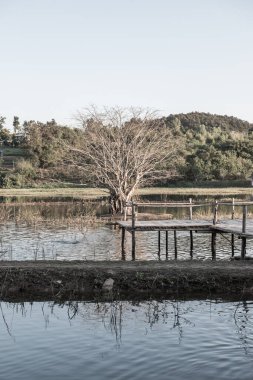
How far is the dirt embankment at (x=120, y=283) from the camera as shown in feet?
51.1

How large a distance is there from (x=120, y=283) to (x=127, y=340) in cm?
414

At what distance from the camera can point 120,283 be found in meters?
15.8

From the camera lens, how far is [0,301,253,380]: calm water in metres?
9.98

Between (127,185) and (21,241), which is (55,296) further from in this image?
(127,185)

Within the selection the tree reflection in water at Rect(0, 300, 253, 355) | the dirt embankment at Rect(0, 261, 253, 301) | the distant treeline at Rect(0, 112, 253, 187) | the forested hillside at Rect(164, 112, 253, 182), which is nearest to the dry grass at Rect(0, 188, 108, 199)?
the distant treeline at Rect(0, 112, 253, 187)

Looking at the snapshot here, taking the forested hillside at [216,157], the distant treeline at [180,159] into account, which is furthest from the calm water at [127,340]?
the forested hillside at [216,157]

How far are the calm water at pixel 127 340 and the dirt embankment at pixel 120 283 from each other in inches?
30.4

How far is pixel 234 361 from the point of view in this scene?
408 inches

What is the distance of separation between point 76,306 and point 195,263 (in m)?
4.45

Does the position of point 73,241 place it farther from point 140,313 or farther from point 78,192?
point 78,192

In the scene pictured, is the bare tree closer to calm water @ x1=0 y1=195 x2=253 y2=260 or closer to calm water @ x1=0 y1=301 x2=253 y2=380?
calm water @ x1=0 y1=195 x2=253 y2=260

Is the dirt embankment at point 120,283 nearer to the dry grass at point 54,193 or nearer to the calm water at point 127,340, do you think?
the calm water at point 127,340

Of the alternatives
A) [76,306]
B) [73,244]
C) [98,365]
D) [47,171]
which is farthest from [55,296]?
[47,171]

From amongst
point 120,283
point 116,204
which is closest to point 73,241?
point 120,283
